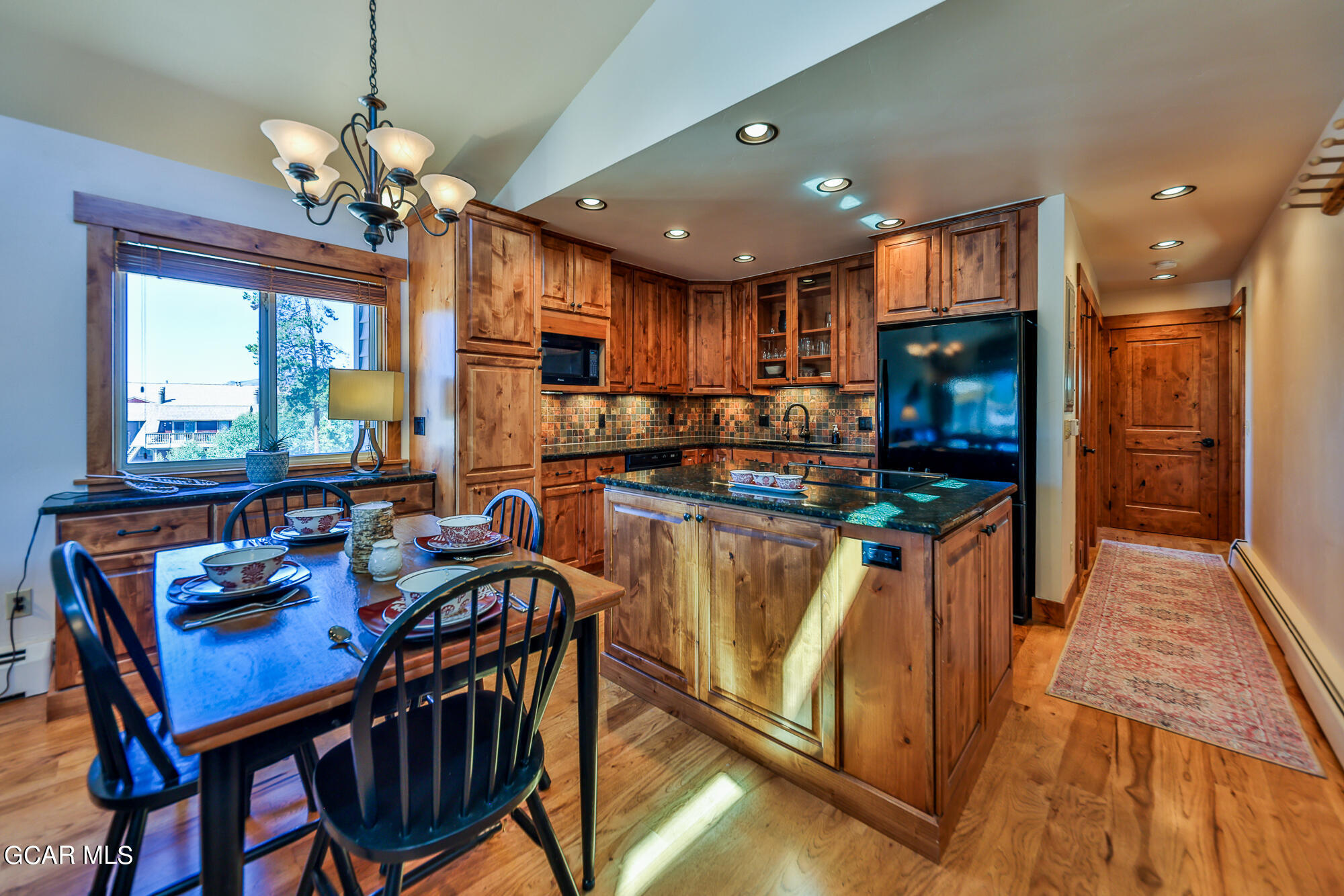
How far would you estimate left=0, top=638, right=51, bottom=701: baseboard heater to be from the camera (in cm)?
221

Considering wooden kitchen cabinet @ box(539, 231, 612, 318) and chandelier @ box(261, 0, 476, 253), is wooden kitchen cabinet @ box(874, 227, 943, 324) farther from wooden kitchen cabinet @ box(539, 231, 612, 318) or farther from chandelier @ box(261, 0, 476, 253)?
chandelier @ box(261, 0, 476, 253)

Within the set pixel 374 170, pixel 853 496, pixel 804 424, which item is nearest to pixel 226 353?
pixel 374 170

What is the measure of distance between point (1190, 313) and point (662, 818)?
21.6ft

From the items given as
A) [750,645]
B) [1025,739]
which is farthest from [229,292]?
[1025,739]

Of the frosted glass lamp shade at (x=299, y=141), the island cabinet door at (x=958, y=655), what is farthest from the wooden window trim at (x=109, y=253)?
the island cabinet door at (x=958, y=655)

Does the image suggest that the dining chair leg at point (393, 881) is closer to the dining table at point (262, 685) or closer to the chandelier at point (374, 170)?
the dining table at point (262, 685)

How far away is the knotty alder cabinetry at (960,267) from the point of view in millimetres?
2990

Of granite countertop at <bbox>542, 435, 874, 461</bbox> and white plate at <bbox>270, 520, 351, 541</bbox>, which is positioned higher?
granite countertop at <bbox>542, 435, 874, 461</bbox>

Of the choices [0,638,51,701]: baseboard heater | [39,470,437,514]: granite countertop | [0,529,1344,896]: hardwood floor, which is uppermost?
[39,470,437,514]: granite countertop

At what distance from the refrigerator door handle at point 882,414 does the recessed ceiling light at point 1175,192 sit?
160 cm

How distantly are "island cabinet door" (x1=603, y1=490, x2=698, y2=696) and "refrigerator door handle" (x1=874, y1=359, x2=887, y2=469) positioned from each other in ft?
6.34

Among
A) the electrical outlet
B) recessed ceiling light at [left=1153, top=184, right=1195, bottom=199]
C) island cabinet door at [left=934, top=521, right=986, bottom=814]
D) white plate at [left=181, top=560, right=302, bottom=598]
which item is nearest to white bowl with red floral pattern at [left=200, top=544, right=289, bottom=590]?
white plate at [left=181, top=560, right=302, bottom=598]

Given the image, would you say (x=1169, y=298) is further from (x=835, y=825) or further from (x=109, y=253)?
(x=109, y=253)

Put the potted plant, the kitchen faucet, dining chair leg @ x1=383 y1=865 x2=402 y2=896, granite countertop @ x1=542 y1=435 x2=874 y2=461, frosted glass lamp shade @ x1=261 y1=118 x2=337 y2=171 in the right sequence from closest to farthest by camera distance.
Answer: dining chair leg @ x1=383 y1=865 x2=402 y2=896, frosted glass lamp shade @ x1=261 y1=118 x2=337 y2=171, the potted plant, granite countertop @ x1=542 y1=435 x2=874 y2=461, the kitchen faucet
